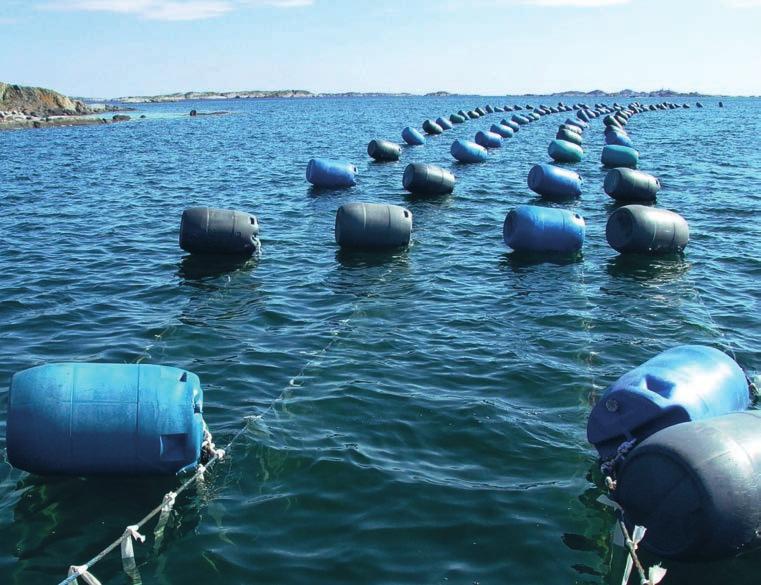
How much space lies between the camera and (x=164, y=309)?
14.6 m

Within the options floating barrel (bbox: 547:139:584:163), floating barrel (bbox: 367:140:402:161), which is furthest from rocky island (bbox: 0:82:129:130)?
floating barrel (bbox: 547:139:584:163)

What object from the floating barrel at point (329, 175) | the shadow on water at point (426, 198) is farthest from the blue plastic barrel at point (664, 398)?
the floating barrel at point (329, 175)

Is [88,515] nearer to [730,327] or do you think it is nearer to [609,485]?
[609,485]

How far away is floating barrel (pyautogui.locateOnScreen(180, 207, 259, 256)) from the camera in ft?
57.2

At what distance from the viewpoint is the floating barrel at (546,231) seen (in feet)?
59.2

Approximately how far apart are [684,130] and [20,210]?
5496cm

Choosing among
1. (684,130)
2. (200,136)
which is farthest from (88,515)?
(684,130)

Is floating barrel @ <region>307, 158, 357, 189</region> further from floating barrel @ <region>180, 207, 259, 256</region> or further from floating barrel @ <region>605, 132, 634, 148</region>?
floating barrel @ <region>605, 132, 634, 148</region>

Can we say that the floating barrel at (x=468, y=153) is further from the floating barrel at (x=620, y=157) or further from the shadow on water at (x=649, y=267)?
the shadow on water at (x=649, y=267)

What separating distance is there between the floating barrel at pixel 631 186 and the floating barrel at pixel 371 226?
10072 millimetres

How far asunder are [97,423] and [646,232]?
14.0m

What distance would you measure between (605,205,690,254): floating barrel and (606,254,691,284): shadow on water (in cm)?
18

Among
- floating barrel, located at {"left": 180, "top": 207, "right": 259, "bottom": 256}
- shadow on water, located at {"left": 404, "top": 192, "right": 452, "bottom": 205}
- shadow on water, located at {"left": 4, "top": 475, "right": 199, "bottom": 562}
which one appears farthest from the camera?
shadow on water, located at {"left": 404, "top": 192, "right": 452, "bottom": 205}

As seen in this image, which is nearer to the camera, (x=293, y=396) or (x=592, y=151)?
(x=293, y=396)
